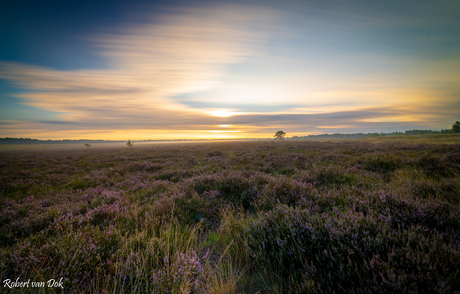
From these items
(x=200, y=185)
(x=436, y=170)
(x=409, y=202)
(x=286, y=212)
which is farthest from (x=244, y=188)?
(x=436, y=170)

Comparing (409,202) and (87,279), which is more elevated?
(409,202)

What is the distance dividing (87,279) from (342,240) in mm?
3455

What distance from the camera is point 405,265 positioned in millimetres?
1714

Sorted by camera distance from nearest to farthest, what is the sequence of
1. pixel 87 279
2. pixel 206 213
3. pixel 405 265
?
1. pixel 405 265
2. pixel 87 279
3. pixel 206 213

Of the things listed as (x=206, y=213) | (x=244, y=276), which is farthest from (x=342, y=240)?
(x=206, y=213)

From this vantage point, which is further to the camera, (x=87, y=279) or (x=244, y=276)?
(x=244, y=276)

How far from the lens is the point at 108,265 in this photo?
2.53 meters

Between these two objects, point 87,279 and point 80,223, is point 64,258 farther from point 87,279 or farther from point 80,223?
point 80,223

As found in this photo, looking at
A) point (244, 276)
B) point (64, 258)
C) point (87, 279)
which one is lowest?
point (244, 276)

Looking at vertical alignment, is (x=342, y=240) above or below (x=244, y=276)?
above

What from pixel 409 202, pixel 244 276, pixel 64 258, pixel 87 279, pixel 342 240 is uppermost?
pixel 409 202

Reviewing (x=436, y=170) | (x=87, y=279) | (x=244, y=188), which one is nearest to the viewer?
(x=87, y=279)

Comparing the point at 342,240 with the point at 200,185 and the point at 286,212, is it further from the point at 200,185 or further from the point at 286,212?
the point at 200,185

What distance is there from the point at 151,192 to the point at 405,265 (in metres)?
7.20
